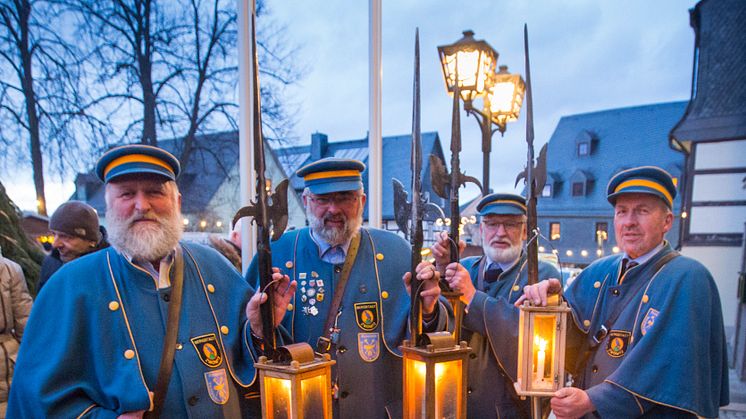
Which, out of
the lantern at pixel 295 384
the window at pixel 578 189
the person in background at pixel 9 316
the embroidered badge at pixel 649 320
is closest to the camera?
the lantern at pixel 295 384

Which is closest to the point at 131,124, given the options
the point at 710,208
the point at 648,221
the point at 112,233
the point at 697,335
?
the point at 112,233

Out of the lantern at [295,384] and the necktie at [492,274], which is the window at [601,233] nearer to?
the necktie at [492,274]

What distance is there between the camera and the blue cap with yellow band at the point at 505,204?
2.17 m

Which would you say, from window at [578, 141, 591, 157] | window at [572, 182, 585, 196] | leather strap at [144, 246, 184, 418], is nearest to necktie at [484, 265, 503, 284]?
leather strap at [144, 246, 184, 418]

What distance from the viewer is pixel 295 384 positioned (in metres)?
1.00

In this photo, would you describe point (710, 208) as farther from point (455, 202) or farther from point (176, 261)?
point (176, 261)

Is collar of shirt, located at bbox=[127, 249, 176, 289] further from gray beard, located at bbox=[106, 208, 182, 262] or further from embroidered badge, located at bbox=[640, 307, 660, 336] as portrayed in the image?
embroidered badge, located at bbox=[640, 307, 660, 336]

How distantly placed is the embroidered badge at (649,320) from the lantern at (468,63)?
1546 millimetres

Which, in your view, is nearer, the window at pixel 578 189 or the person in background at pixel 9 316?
the person in background at pixel 9 316

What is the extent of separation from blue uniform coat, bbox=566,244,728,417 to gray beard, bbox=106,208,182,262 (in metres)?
1.72

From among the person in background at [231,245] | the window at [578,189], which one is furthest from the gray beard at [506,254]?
the window at [578,189]

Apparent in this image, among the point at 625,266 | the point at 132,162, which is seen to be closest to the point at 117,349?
the point at 132,162

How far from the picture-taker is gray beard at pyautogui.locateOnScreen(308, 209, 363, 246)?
5.99 ft

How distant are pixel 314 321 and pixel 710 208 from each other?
8.37m
